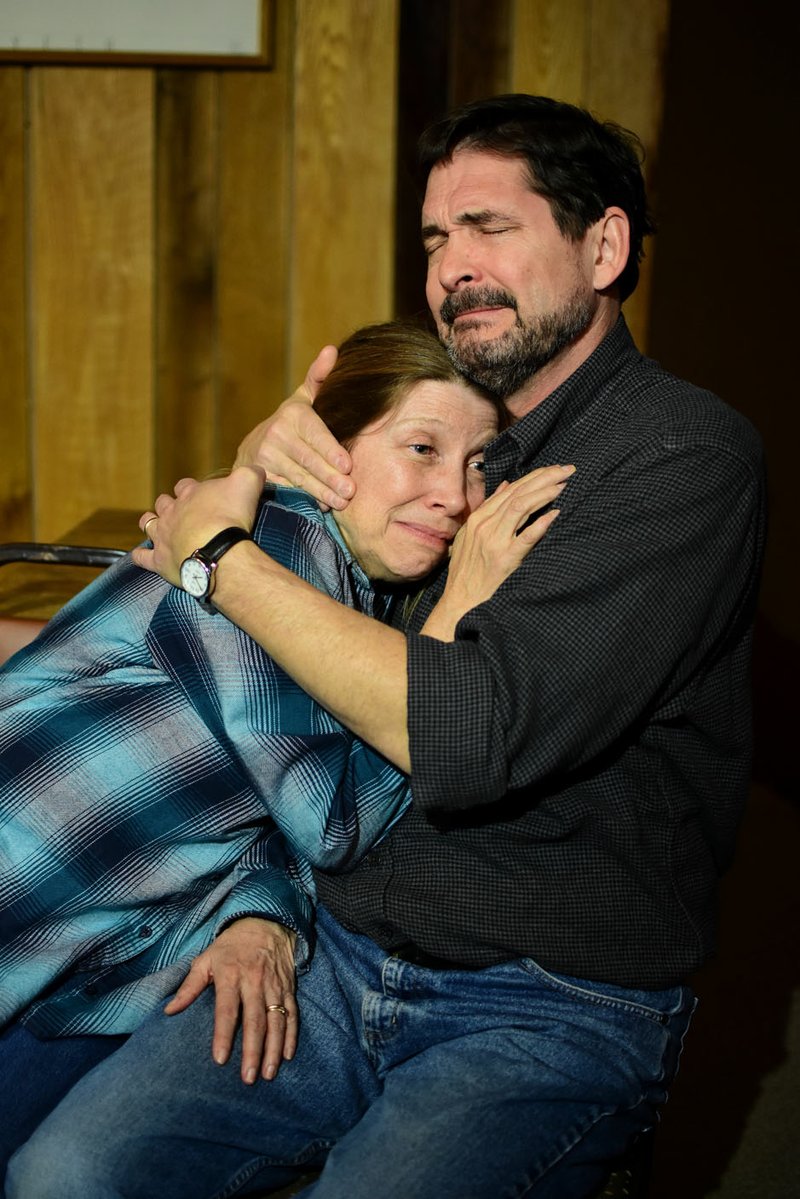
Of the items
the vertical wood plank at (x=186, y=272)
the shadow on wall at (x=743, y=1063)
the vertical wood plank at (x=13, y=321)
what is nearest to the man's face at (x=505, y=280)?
the shadow on wall at (x=743, y=1063)

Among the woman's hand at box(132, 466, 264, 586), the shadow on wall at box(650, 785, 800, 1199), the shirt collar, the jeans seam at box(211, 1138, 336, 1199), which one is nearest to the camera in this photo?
the jeans seam at box(211, 1138, 336, 1199)

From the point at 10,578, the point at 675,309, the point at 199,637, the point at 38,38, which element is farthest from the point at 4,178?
the point at 199,637

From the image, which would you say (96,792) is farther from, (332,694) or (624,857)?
(624,857)

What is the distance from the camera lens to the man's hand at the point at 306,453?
1.72 metres

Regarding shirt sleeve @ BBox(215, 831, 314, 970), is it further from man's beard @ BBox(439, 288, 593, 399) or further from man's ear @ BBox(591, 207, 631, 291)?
man's ear @ BBox(591, 207, 631, 291)

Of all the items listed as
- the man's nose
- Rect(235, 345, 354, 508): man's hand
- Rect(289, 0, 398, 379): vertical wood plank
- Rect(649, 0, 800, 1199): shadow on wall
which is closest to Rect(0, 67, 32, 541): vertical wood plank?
Rect(289, 0, 398, 379): vertical wood plank

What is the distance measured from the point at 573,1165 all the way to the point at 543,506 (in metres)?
0.71

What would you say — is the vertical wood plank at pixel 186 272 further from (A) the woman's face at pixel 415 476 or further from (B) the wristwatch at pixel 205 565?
(B) the wristwatch at pixel 205 565

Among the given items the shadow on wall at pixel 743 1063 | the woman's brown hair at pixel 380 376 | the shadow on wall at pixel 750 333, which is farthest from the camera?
the shadow on wall at pixel 750 333

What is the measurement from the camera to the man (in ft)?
4.20

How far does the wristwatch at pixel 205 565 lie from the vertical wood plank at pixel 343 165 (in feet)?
5.98

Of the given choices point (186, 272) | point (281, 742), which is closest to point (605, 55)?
point (186, 272)

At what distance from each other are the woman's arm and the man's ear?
1.42 ft

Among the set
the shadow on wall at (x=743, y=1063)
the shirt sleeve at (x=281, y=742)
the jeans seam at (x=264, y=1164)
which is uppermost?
the shirt sleeve at (x=281, y=742)
